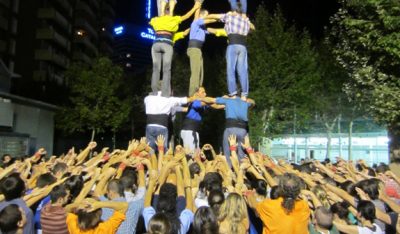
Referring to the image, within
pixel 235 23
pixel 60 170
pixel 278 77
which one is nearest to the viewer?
pixel 60 170

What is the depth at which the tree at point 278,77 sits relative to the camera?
92.5 feet

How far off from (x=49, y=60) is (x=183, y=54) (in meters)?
19.0

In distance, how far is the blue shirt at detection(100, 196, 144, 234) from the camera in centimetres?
470

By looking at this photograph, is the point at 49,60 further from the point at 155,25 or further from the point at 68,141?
the point at 155,25

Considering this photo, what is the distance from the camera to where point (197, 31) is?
12.2 metres

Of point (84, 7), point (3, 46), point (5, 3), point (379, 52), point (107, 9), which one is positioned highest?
point (107, 9)

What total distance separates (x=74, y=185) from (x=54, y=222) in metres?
0.87

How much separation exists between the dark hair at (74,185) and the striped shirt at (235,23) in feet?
22.7

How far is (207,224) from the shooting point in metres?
4.05

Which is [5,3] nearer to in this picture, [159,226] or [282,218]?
[282,218]

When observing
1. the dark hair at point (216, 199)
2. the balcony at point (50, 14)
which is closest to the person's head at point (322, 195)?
the dark hair at point (216, 199)

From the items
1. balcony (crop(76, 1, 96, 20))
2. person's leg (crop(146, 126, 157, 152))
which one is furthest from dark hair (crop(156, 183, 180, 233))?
balcony (crop(76, 1, 96, 20))

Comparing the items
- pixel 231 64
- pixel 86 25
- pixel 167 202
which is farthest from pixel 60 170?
pixel 86 25

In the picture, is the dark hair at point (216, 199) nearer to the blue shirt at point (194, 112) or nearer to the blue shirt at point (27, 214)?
the blue shirt at point (27, 214)
